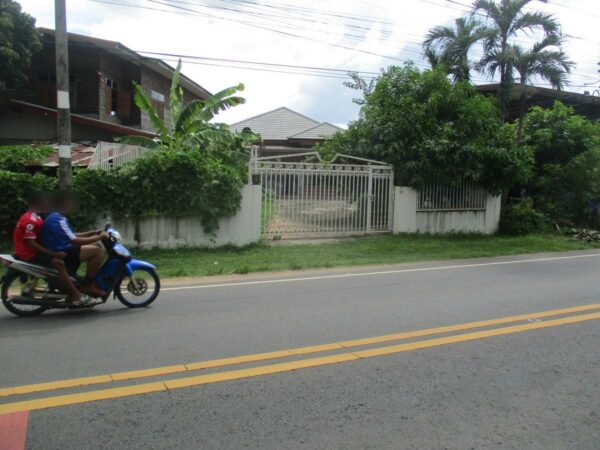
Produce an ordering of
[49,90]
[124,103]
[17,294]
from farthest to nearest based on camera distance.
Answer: [124,103], [49,90], [17,294]

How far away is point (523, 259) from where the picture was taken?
1221 centimetres

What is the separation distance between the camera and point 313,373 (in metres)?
4.46

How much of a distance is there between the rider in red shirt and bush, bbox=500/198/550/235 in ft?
46.7

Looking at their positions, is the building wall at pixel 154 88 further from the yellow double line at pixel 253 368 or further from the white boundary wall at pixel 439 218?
the yellow double line at pixel 253 368

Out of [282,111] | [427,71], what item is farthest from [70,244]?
[282,111]

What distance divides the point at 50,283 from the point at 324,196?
343 inches

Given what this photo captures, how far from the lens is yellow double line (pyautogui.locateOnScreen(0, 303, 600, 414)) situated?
3932 mm

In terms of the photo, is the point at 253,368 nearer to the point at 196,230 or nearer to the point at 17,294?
the point at 17,294

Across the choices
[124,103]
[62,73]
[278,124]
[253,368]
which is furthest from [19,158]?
[278,124]

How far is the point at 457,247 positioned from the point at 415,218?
1.96 m

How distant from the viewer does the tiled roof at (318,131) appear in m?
29.8

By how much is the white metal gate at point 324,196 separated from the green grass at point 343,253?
0.78 metres

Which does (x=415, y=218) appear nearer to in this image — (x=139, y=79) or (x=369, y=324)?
(x=369, y=324)

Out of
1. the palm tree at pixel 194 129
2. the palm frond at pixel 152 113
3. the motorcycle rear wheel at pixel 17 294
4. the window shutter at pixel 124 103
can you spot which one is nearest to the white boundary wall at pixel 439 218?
the palm tree at pixel 194 129
